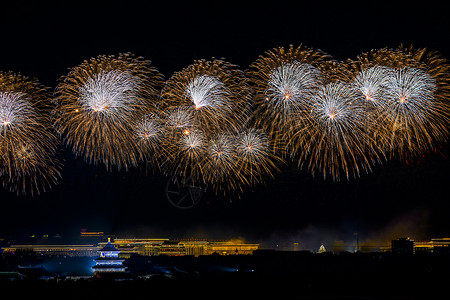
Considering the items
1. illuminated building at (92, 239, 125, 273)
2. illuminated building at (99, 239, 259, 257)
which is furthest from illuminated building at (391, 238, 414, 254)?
illuminated building at (99, 239, 259, 257)

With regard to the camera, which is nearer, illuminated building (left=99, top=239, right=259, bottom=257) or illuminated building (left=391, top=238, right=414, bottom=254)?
illuminated building (left=391, top=238, right=414, bottom=254)

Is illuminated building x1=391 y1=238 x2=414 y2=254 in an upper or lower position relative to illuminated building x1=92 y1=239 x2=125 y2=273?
upper

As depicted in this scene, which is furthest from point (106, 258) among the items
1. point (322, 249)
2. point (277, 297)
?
point (322, 249)

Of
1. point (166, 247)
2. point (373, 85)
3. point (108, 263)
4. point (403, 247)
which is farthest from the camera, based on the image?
point (166, 247)

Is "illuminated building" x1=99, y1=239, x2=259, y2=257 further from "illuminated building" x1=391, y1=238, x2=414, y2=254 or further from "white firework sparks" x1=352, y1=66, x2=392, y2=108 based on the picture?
"white firework sparks" x1=352, y1=66, x2=392, y2=108

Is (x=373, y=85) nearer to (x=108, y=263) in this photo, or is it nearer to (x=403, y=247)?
(x=108, y=263)

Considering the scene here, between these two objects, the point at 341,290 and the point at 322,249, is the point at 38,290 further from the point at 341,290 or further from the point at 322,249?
the point at 322,249

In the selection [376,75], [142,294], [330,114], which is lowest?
[142,294]

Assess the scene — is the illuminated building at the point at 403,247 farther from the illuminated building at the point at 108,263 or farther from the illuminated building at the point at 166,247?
the illuminated building at the point at 166,247

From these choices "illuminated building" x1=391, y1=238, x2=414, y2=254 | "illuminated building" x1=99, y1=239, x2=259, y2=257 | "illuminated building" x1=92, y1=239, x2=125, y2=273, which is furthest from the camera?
"illuminated building" x1=99, y1=239, x2=259, y2=257

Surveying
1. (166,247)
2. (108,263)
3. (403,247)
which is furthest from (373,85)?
(166,247)

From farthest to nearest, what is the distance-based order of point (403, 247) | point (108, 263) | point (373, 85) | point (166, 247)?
point (166, 247), point (403, 247), point (108, 263), point (373, 85)
